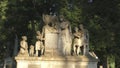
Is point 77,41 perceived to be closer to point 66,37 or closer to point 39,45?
point 66,37

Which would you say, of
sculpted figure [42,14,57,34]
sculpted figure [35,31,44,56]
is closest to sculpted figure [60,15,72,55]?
sculpted figure [42,14,57,34]

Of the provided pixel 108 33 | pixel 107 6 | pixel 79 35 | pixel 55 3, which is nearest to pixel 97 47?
pixel 108 33

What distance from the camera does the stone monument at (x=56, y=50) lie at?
66.9ft

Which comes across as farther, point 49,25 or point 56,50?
point 49,25

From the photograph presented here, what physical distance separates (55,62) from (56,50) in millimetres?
788

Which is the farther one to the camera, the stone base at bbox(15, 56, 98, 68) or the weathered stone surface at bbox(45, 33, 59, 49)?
the weathered stone surface at bbox(45, 33, 59, 49)

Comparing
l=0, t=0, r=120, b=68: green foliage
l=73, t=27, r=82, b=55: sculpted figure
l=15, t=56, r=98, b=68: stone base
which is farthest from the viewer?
l=0, t=0, r=120, b=68: green foliage

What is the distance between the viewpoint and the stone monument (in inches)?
803

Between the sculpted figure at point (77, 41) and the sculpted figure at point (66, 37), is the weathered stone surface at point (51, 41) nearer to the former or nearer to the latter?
the sculpted figure at point (66, 37)

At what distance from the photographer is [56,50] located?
20.9 metres

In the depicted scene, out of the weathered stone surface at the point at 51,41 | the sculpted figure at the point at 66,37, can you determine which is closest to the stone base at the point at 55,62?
the sculpted figure at the point at 66,37

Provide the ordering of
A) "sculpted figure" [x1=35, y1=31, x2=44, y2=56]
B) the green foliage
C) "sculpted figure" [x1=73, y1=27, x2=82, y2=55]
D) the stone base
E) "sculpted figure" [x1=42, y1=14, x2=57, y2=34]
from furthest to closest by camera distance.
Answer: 1. the green foliage
2. "sculpted figure" [x1=42, y1=14, x2=57, y2=34]
3. "sculpted figure" [x1=73, y1=27, x2=82, y2=55]
4. "sculpted figure" [x1=35, y1=31, x2=44, y2=56]
5. the stone base

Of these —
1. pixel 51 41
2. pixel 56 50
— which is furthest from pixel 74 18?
pixel 56 50

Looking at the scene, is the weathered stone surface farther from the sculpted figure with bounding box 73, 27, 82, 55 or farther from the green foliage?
the green foliage
